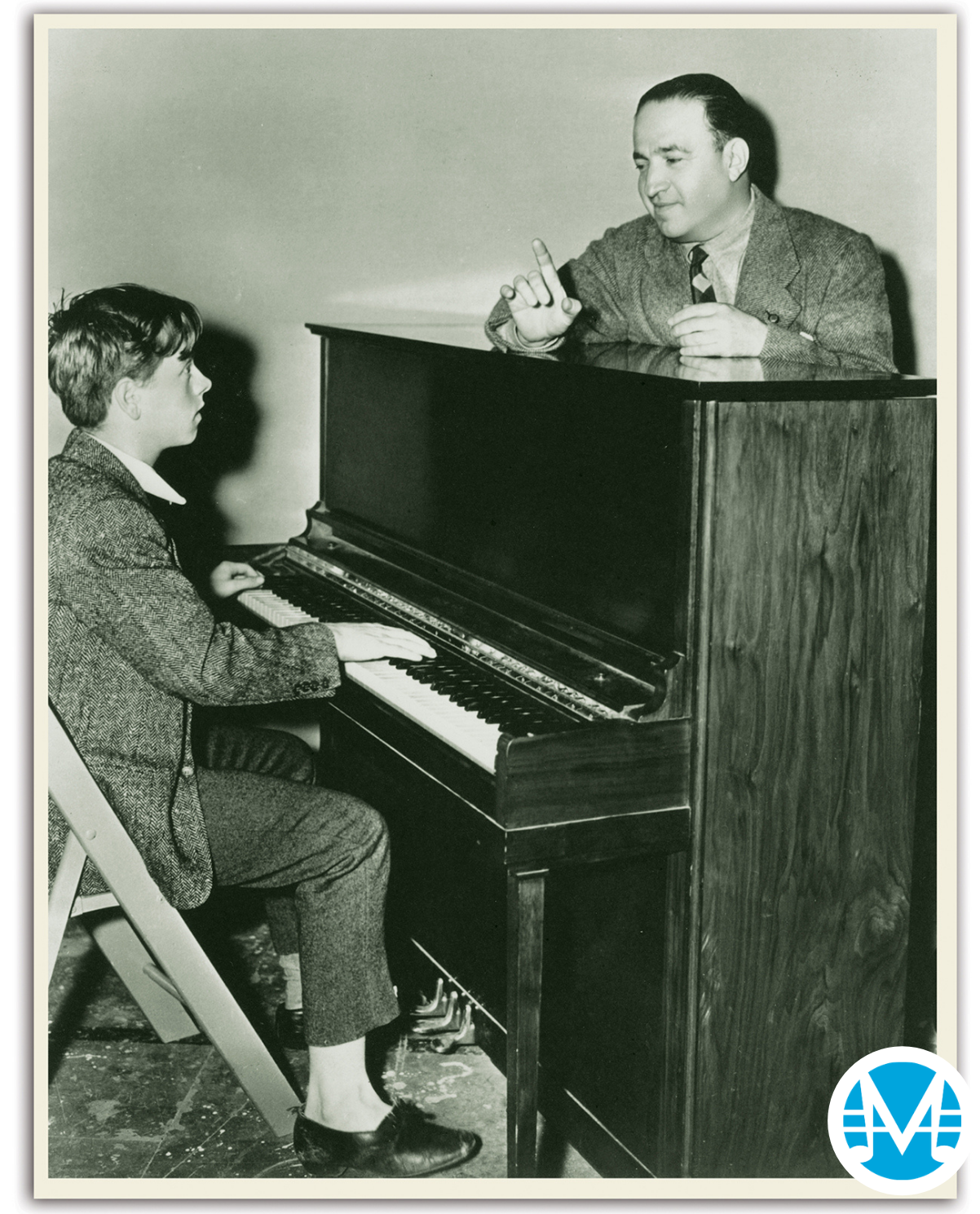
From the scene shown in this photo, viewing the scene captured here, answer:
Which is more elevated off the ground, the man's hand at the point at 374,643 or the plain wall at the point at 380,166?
the plain wall at the point at 380,166

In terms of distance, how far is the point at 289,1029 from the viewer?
3260 millimetres

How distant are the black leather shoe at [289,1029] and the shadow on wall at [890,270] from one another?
2.34 meters

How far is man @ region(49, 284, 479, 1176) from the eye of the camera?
2.47 meters

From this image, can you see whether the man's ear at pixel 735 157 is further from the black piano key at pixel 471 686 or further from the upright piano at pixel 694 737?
the black piano key at pixel 471 686

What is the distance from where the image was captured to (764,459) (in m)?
2.22

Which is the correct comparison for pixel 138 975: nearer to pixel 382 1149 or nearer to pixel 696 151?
pixel 382 1149

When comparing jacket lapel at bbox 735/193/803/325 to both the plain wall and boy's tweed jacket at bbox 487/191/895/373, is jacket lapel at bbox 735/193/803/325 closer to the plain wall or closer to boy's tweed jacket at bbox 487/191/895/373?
boy's tweed jacket at bbox 487/191/895/373

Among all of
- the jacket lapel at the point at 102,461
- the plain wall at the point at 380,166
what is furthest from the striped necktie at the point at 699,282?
the jacket lapel at the point at 102,461

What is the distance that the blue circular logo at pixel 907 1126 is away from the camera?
218 cm

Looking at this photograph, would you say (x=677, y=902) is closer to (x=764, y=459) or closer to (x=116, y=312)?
(x=764, y=459)

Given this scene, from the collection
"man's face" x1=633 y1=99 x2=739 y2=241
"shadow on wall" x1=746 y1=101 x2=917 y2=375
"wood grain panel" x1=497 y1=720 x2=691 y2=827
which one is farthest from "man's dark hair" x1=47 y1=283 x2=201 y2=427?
"shadow on wall" x1=746 y1=101 x2=917 y2=375

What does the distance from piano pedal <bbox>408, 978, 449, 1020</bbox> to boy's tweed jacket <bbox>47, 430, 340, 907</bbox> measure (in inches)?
37.3

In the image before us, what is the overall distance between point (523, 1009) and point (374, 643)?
786 millimetres

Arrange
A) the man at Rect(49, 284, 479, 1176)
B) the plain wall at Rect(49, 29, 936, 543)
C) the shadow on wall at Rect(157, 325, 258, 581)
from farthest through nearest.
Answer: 1. the shadow on wall at Rect(157, 325, 258, 581)
2. the plain wall at Rect(49, 29, 936, 543)
3. the man at Rect(49, 284, 479, 1176)
